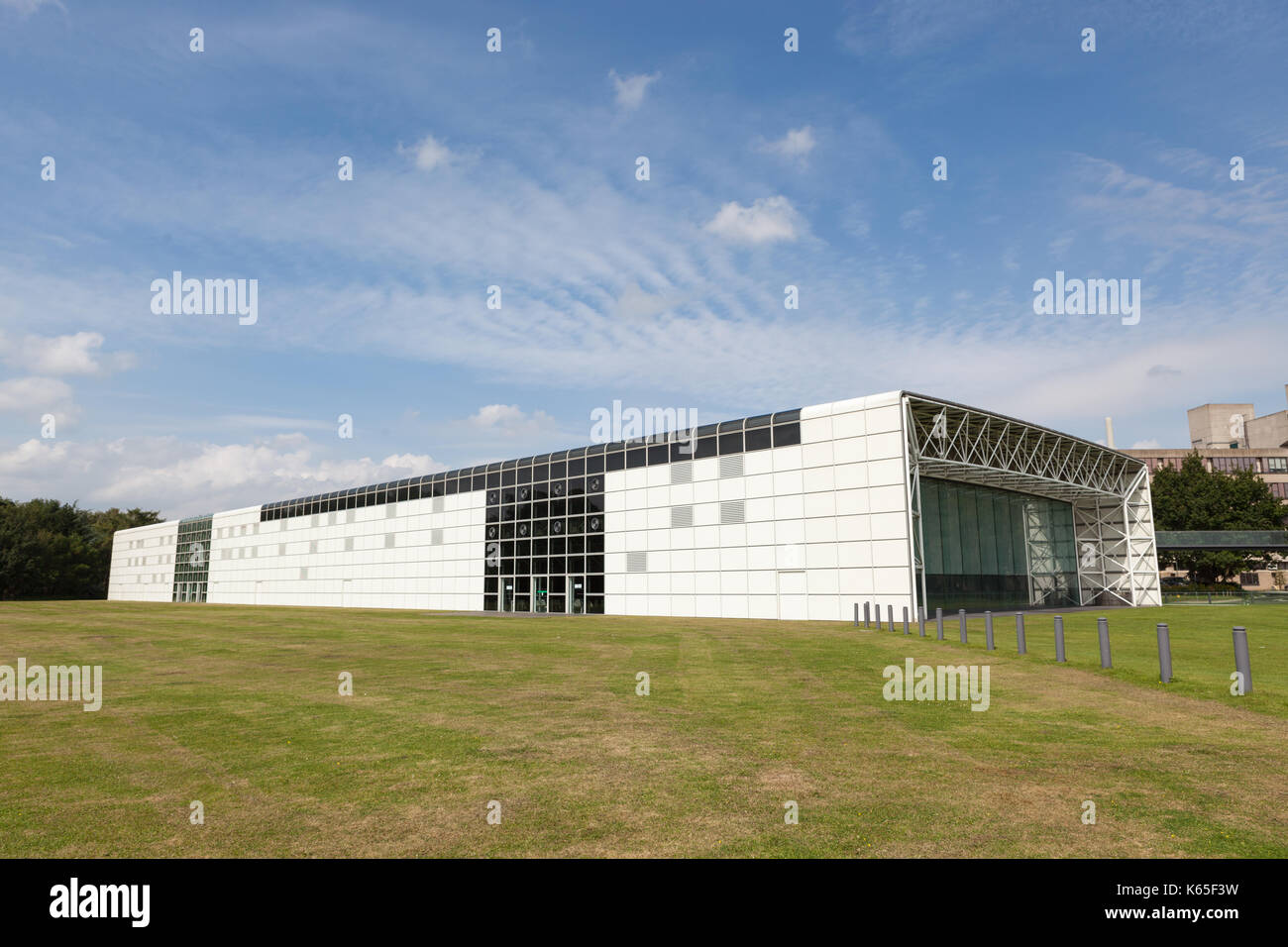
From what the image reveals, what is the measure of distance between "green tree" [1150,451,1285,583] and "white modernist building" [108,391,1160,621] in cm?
2718

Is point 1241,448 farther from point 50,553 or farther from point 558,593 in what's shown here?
A: point 50,553

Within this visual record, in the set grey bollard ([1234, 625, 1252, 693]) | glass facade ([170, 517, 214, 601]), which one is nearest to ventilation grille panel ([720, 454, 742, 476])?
grey bollard ([1234, 625, 1252, 693])

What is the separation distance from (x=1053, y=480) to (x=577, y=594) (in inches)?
1192

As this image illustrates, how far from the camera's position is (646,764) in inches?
308

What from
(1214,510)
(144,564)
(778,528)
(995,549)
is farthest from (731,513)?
(144,564)

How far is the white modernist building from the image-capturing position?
35.7m

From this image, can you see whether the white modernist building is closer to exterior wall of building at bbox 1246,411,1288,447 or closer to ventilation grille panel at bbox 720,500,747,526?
ventilation grille panel at bbox 720,500,747,526

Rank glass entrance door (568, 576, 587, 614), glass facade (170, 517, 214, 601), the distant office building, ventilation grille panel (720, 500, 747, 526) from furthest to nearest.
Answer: the distant office building, glass facade (170, 517, 214, 601), glass entrance door (568, 576, 587, 614), ventilation grille panel (720, 500, 747, 526)

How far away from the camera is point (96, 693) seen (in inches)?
503

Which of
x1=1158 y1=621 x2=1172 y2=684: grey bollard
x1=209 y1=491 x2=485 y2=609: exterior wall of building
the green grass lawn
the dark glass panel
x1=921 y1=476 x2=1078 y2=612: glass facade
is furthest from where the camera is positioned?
x1=209 y1=491 x2=485 y2=609: exterior wall of building

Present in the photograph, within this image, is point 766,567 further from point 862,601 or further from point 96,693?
point 96,693
